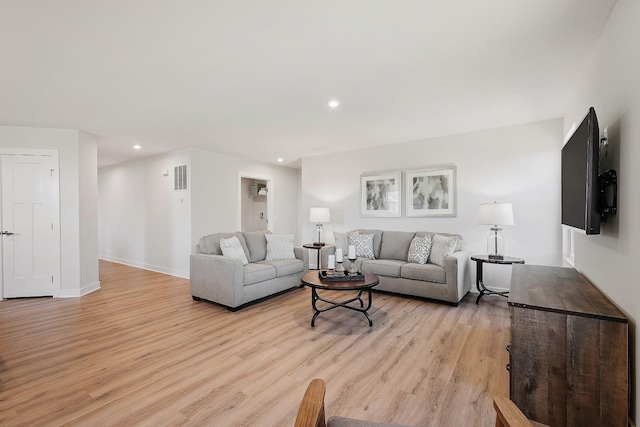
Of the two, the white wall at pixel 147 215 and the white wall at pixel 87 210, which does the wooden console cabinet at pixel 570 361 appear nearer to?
the white wall at pixel 147 215

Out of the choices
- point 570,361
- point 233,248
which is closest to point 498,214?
point 570,361

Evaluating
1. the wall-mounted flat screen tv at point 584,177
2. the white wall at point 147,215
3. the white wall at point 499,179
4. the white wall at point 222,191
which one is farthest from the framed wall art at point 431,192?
the white wall at point 147,215

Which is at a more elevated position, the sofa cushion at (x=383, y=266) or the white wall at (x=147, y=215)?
the white wall at (x=147, y=215)

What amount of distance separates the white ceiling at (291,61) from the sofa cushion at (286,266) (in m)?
1.96

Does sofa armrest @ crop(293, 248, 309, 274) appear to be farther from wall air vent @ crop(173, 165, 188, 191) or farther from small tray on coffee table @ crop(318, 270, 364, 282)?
wall air vent @ crop(173, 165, 188, 191)

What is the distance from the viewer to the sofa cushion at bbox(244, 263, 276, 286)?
3.64 m

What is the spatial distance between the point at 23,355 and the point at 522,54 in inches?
187

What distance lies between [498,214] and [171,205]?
18.1ft

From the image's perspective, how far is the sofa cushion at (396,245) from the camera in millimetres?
4539

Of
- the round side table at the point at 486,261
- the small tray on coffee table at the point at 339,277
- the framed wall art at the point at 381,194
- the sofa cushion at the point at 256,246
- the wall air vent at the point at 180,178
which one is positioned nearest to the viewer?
the small tray on coffee table at the point at 339,277

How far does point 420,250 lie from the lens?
4.19 meters

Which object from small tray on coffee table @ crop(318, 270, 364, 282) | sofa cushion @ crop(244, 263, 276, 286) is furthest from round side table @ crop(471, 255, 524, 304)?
sofa cushion @ crop(244, 263, 276, 286)

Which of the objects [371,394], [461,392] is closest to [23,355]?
[371,394]

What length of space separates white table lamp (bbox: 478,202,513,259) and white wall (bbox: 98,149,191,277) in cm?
474
